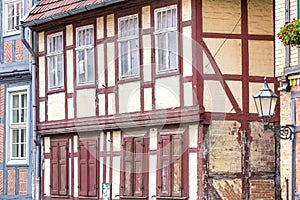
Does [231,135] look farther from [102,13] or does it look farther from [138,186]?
[102,13]

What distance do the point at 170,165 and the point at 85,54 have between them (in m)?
4.02

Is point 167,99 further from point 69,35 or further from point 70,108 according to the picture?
point 69,35

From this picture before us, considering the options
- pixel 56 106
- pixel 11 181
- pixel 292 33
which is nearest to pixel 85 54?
pixel 56 106

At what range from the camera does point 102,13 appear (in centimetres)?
2264

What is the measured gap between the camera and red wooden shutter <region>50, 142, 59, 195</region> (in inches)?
950

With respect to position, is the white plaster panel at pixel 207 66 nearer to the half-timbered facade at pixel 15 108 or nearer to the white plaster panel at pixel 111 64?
the white plaster panel at pixel 111 64

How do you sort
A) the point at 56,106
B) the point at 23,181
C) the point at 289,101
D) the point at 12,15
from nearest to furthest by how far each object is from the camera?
the point at 289,101
the point at 56,106
the point at 23,181
the point at 12,15

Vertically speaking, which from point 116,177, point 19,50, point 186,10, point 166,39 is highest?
point 186,10

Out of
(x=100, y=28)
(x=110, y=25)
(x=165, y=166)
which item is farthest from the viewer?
(x=100, y=28)

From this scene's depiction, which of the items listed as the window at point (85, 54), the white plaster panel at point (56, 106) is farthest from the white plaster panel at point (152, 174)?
the white plaster panel at point (56, 106)

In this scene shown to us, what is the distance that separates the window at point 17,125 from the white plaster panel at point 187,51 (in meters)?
6.78

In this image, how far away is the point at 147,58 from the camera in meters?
21.2

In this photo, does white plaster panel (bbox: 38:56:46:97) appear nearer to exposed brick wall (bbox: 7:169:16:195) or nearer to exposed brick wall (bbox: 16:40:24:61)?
exposed brick wall (bbox: 16:40:24:61)

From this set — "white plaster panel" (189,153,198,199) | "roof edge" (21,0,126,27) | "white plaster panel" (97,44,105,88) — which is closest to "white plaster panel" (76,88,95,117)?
"white plaster panel" (97,44,105,88)
